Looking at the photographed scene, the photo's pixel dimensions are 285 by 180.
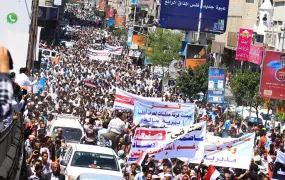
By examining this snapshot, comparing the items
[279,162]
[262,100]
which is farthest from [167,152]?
[262,100]

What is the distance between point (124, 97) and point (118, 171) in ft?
38.3

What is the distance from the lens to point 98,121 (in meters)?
24.3

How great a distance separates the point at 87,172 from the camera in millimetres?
14234

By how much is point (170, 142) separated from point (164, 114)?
5683mm

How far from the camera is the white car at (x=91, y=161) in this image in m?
14.8

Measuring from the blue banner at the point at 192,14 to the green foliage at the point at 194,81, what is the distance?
2.97 metres

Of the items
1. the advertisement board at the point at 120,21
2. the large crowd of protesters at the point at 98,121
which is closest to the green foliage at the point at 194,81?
the large crowd of protesters at the point at 98,121

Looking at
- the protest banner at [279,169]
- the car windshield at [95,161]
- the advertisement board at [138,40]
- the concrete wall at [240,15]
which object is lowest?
the advertisement board at [138,40]

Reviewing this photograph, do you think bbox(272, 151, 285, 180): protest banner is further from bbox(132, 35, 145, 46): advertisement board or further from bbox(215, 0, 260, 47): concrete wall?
bbox(132, 35, 145, 46): advertisement board

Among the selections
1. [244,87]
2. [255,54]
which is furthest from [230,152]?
[255,54]

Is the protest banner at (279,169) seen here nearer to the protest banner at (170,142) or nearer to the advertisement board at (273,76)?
the protest banner at (170,142)

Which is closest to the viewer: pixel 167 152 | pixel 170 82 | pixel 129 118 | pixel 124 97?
pixel 167 152

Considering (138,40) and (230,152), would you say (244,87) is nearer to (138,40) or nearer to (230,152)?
(230,152)

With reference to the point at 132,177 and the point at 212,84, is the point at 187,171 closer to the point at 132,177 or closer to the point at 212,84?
the point at 132,177
